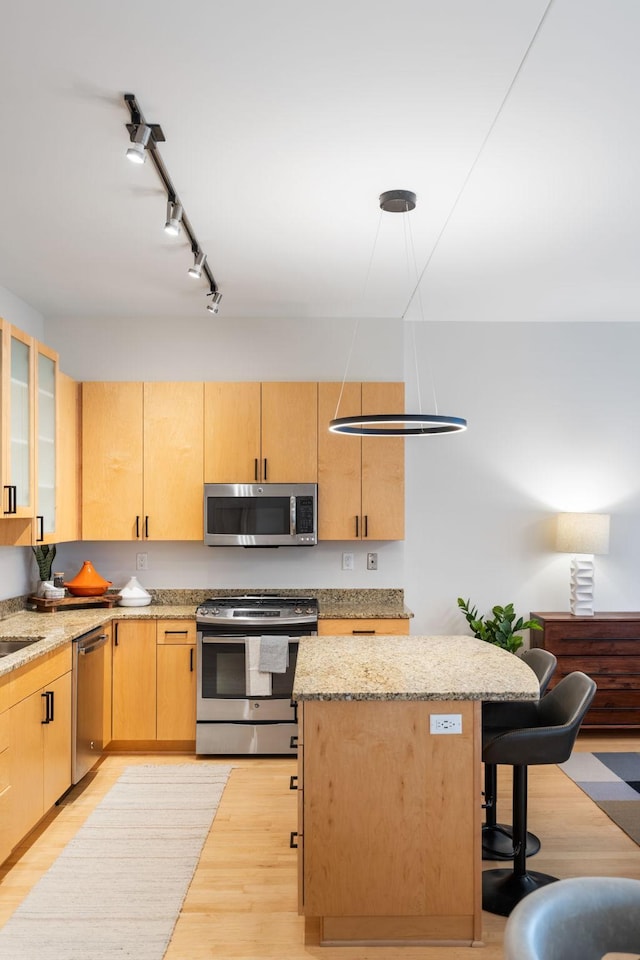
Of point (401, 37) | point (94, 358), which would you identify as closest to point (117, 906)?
point (401, 37)

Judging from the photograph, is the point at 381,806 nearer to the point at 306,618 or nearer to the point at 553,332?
the point at 306,618

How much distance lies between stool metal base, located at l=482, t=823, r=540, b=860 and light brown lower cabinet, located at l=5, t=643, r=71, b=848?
6.38 ft

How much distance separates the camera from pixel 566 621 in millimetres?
5082

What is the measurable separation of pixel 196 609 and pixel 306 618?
2.41 feet

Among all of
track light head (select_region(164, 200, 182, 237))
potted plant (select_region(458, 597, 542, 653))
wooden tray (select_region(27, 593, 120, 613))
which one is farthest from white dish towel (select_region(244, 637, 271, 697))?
track light head (select_region(164, 200, 182, 237))

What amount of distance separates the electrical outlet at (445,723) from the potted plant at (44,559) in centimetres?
308

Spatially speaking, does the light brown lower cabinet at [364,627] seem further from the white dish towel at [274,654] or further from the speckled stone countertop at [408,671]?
the speckled stone countertop at [408,671]

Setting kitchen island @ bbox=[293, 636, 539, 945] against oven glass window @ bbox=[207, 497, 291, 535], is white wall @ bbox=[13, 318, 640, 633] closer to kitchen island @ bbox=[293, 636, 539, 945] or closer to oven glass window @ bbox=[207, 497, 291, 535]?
oven glass window @ bbox=[207, 497, 291, 535]

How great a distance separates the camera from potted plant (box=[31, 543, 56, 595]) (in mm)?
4938

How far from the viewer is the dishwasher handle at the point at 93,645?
4100 millimetres

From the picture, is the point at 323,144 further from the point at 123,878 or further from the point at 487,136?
the point at 123,878

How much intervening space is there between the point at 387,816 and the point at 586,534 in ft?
10.0

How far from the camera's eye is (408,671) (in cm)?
294

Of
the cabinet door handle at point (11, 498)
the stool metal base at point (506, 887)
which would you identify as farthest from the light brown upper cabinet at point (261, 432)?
the stool metal base at point (506, 887)
